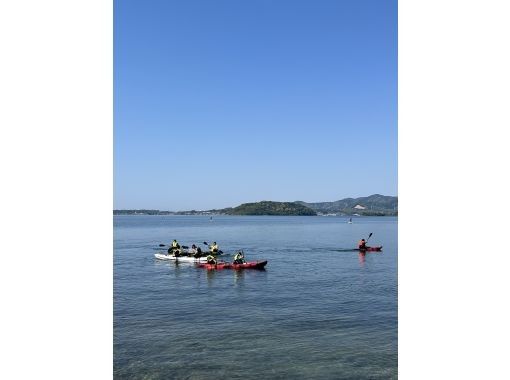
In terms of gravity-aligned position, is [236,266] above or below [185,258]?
below

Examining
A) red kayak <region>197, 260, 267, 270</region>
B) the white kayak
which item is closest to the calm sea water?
red kayak <region>197, 260, 267, 270</region>

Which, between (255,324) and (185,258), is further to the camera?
(185,258)

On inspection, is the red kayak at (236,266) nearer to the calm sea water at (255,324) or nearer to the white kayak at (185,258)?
the calm sea water at (255,324)

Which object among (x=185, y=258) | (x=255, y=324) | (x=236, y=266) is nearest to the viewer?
(x=255, y=324)

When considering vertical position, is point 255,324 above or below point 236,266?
below

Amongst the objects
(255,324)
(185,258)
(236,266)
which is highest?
(185,258)

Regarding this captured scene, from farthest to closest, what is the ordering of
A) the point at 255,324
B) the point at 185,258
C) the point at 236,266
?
1. the point at 185,258
2. the point at 236,266
3. the point at 255,324

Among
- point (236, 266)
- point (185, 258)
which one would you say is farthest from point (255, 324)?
point (185, 258)

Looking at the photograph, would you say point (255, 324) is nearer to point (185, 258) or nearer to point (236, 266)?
point (236, 266)

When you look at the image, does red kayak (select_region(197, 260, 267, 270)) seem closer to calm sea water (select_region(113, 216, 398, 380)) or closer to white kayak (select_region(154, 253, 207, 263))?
calm sea water (select_region(113, 216, 398, 380))
